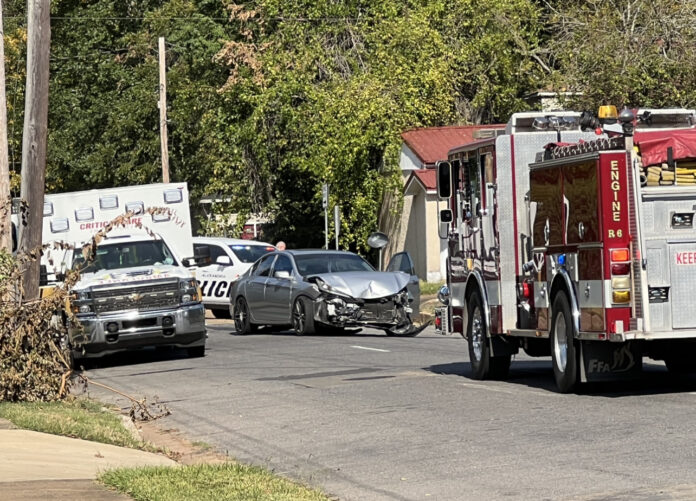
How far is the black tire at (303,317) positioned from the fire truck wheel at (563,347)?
10.8 meters

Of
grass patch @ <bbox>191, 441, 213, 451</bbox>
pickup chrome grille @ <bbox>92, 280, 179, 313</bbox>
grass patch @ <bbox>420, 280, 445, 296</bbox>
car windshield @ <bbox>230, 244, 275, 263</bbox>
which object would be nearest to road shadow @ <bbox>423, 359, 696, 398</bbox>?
grass patch @ <bbox>191, 441, 213, 451</bbox>

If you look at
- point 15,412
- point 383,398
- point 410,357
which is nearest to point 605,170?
point 383,398

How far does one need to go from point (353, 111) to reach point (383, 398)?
26655mm

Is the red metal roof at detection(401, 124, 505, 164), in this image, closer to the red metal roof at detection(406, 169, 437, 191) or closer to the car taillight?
the red metal roof at detection(406, 169, 437, 191)

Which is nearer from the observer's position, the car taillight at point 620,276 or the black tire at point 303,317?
the car taillight at point 620,276

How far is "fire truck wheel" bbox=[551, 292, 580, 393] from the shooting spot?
1360 centimetres

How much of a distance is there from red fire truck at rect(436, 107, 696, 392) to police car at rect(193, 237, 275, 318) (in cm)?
1596

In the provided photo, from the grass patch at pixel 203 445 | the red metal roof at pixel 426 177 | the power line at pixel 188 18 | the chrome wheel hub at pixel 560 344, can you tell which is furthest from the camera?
the power line at pixel 188 18

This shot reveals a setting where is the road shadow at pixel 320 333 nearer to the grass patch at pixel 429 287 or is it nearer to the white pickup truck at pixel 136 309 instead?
the white pickup truck at pixel 136 309

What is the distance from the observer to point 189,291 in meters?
20.5

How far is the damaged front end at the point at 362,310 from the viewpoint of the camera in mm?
24125

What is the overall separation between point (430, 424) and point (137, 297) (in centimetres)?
874

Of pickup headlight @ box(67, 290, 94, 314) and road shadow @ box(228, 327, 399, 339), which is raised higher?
pickup headlight @ box(67, 290, 94, 314)

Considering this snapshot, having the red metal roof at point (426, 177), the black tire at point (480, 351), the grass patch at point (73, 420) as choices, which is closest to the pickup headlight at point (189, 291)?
the black tire at point (480, 351)
